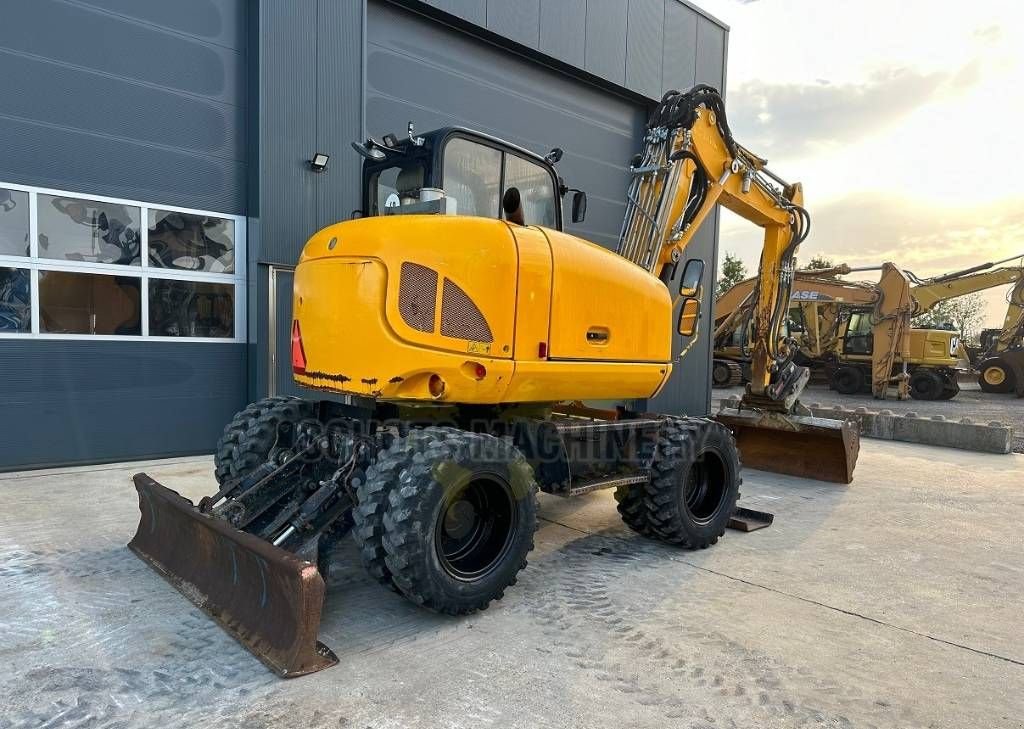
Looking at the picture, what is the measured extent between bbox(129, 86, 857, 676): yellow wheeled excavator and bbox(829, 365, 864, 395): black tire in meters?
17.9

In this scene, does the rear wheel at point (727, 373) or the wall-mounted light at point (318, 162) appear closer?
the wall-mounted light at point (318, 162)

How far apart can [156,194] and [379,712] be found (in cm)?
648

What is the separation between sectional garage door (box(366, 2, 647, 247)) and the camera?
856 centimetres

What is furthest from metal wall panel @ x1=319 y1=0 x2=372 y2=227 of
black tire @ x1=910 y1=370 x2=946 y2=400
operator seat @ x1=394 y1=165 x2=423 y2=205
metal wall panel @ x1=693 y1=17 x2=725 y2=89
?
black tire @ x1=910 y1=370 x2=946 y2=400

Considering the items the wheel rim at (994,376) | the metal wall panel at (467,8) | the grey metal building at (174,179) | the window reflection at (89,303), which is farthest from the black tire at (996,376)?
the window reflection at (89,303)

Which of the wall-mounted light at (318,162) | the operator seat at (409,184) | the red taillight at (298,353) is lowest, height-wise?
the red taillight at (298,353)

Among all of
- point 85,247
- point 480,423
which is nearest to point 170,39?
point 85,247

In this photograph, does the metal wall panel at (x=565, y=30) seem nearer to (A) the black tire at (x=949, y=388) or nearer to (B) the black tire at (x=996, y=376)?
(A) the black tire at (x=949, y=388)

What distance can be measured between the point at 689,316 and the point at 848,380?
18.0 meters

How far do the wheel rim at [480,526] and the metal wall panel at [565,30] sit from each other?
26.9 ft

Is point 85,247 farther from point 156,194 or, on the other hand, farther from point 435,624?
point 435,624

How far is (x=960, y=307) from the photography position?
53.4 m

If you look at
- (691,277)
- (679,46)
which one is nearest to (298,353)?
(691,277)

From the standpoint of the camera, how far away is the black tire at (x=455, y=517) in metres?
3.19
